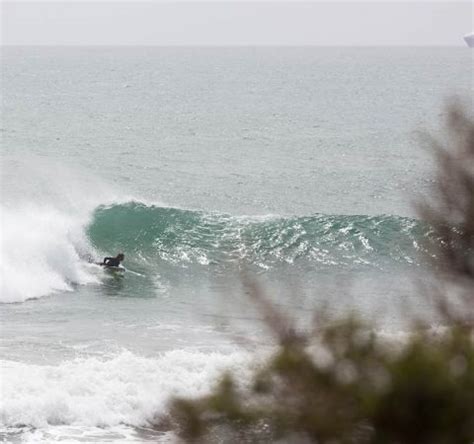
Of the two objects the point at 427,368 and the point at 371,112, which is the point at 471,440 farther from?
the point at 371,112

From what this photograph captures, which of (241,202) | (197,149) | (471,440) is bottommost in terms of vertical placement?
(471,440)

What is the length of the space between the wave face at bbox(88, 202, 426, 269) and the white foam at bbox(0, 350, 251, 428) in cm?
883

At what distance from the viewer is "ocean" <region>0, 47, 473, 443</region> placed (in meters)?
14.3

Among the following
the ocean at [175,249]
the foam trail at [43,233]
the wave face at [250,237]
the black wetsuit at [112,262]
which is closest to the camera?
the ocean at [175,249]

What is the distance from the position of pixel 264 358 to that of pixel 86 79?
11553cm

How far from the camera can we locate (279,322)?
6426mm

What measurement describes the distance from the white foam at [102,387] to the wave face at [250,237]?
8.83 meters

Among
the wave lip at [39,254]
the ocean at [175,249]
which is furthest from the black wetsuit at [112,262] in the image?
the wave lip at [39,254]

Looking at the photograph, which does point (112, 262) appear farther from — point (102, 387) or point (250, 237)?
point (102, 387)

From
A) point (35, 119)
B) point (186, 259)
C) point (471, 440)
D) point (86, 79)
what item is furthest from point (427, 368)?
point (86, 79)

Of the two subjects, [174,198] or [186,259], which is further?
[174,198]

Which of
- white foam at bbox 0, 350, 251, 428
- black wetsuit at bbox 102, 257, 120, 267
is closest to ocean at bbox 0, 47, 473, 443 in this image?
white foam at bbox 0, 350, 251, 428

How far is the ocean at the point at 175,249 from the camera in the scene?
14258 mm

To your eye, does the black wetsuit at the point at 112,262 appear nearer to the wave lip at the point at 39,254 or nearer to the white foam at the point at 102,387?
the wave lip at the point at 39,254
